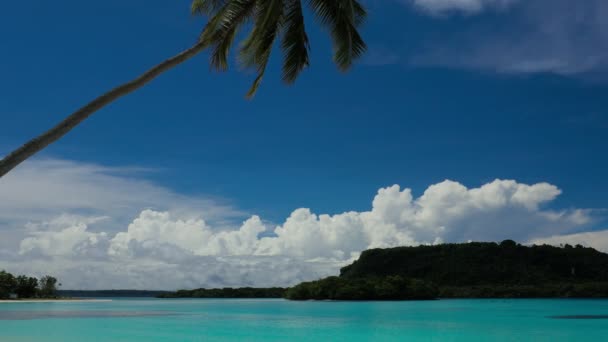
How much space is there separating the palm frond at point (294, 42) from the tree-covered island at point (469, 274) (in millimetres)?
45440

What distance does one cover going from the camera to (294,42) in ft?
28.0

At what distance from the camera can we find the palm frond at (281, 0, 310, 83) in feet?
27.7

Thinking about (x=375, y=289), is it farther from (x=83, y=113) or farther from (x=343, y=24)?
(x=83, y=113)

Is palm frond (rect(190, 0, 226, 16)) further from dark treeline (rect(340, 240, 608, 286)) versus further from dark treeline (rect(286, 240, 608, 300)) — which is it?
dark treeline (rect(340, 240, 608, 286))

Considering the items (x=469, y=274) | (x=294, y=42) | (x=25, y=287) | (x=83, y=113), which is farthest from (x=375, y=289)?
(x=83, y=113)

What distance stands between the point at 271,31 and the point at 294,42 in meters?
0.36

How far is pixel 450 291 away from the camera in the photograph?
58.2 m

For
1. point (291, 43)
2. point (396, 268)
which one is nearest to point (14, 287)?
point (396, 268)

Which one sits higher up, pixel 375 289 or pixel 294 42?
pixel 294 42

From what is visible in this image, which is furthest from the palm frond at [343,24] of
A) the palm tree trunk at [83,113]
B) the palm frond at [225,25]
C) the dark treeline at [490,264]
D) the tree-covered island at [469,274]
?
the dark treeline at [490,264]

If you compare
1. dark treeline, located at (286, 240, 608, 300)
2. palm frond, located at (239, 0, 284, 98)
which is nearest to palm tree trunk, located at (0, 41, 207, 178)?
palm frond, located at (239, 0, 284, 98)

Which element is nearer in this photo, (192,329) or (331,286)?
(192,329)

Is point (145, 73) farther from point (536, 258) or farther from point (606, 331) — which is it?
point (536, 258)

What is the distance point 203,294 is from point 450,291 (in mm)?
47164
